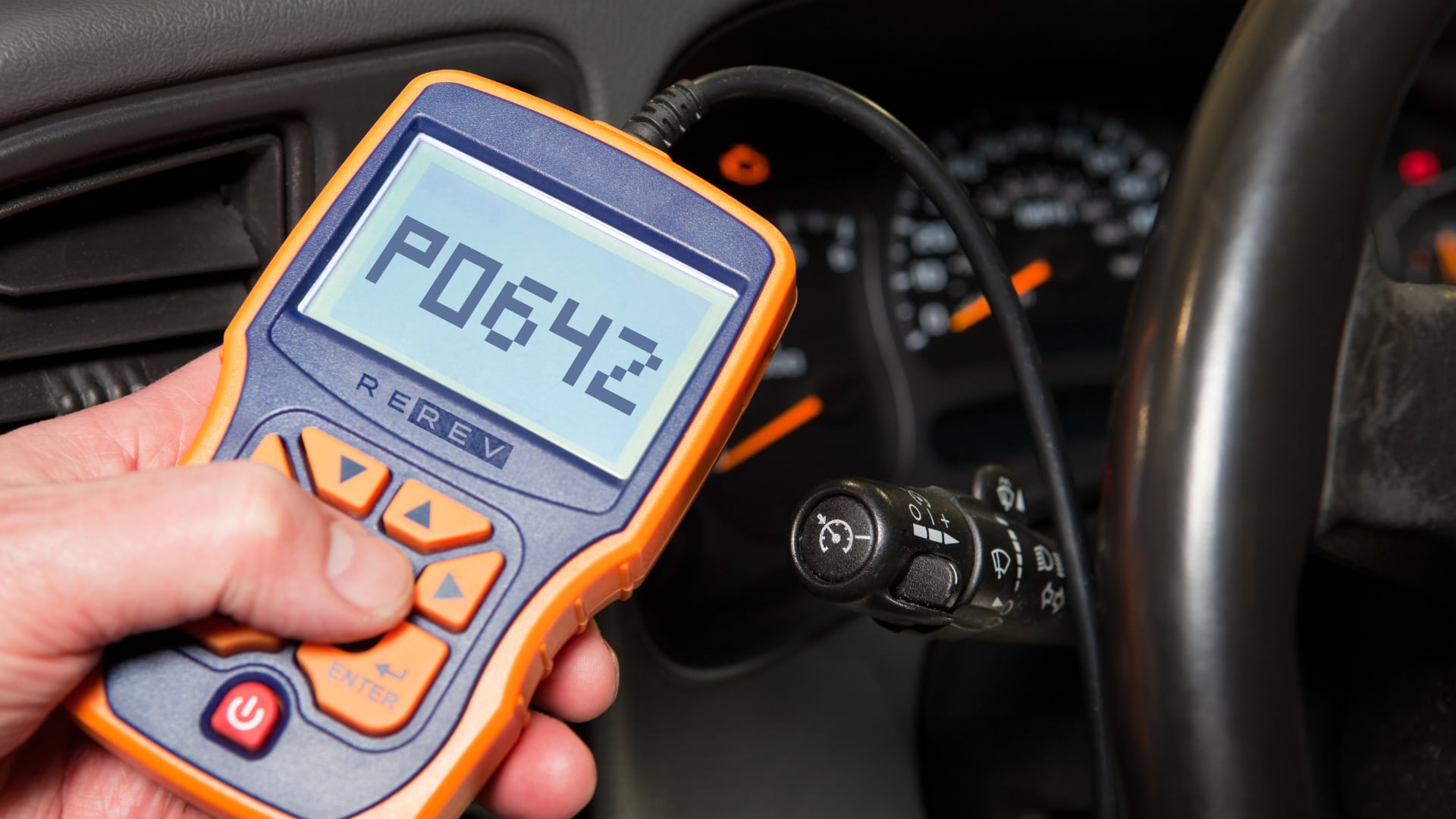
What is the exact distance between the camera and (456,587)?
22.8 inches

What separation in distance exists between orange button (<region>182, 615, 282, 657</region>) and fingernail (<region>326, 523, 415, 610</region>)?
5cm

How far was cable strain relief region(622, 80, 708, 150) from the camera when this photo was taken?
26.1 inches

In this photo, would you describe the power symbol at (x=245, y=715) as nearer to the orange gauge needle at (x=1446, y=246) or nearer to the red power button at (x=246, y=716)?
the red power button at (x=246, y=716)

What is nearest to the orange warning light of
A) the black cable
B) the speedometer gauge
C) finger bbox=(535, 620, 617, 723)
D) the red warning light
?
the speedometer gauge

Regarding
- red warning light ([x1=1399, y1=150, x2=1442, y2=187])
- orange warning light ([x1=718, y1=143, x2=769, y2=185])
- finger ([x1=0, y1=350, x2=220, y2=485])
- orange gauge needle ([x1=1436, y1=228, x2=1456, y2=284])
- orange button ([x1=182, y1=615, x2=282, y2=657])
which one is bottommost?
orange button ([x1=182, y1=615, x2=282, y2=657])

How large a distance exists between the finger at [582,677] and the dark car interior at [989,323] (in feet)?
0.27

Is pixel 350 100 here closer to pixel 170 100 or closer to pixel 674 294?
pixel 170 100

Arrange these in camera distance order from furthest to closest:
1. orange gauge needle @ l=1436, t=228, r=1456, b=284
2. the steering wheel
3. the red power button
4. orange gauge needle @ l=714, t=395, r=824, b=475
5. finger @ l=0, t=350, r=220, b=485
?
orange gauge needle @ l=1436, t=228, r=1456, b=284, orange gauge needle @ l=714, t=395, r=824, b=475, finger @ l=0, t=350, r=220, b=485, the red power button, the steering wheel

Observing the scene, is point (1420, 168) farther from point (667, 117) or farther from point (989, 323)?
point (667, 117)

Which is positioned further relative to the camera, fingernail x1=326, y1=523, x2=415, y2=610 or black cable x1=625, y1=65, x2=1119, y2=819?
black cable x1=625, y1=65, x2=1119, y2=819

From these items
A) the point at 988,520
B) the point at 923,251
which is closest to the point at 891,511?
the point at 988,520

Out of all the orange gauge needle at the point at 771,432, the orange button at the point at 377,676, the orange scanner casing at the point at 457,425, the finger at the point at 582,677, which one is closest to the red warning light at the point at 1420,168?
the orange gauge needle at the point at 771,432

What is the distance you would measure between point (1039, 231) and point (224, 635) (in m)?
0.82

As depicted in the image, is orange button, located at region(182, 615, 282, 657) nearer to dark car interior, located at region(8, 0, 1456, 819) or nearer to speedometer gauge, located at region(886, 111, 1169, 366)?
dark car interior, located at region(8, 0, 1456, 819)
